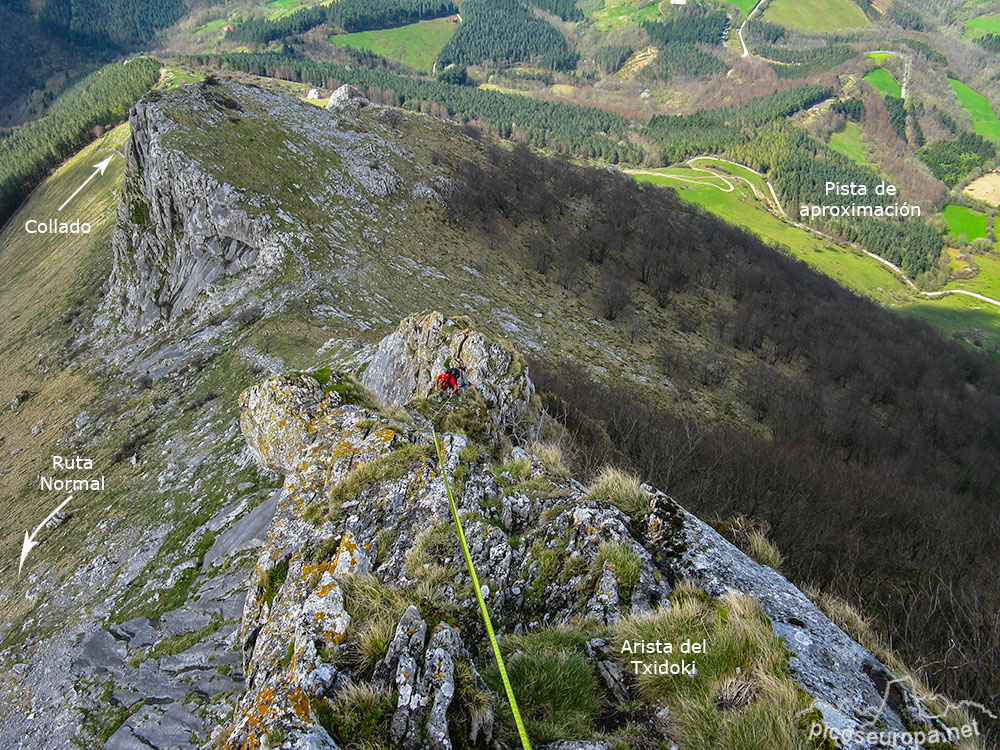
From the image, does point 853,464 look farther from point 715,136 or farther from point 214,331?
point 715,136

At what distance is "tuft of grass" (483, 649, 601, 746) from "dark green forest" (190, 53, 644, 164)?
170 metres

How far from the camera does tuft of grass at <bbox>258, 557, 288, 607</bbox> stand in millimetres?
6859

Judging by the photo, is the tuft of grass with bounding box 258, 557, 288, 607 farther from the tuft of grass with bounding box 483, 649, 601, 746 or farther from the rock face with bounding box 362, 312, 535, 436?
the rock face with bounding box 362, 312, 535, 436

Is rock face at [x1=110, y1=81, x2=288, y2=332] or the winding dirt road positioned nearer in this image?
rock face at [x1=110, y1=81, x2=288, y2=332]

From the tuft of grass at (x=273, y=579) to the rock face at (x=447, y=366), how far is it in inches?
268

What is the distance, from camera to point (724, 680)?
179 inches

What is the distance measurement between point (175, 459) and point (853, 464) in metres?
48.5

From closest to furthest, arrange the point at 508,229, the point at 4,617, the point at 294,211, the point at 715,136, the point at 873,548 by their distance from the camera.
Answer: the point at 4,617
the point at 873,548
the point at 294,211
the point at 508,229
the point at 715,136

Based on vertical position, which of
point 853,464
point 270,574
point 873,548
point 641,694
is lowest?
point 853,464

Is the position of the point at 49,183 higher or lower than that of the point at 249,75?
lower

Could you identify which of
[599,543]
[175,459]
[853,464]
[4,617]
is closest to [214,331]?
[175,459]

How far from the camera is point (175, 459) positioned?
18.6m

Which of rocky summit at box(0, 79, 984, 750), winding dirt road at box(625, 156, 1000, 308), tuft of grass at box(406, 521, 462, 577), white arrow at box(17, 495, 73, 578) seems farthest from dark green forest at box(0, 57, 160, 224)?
winding dirt road at box(625, 156, 1000, 308)

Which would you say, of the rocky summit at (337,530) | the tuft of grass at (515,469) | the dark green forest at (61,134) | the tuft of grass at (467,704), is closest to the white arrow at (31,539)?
the rocky summit at (337,530)
